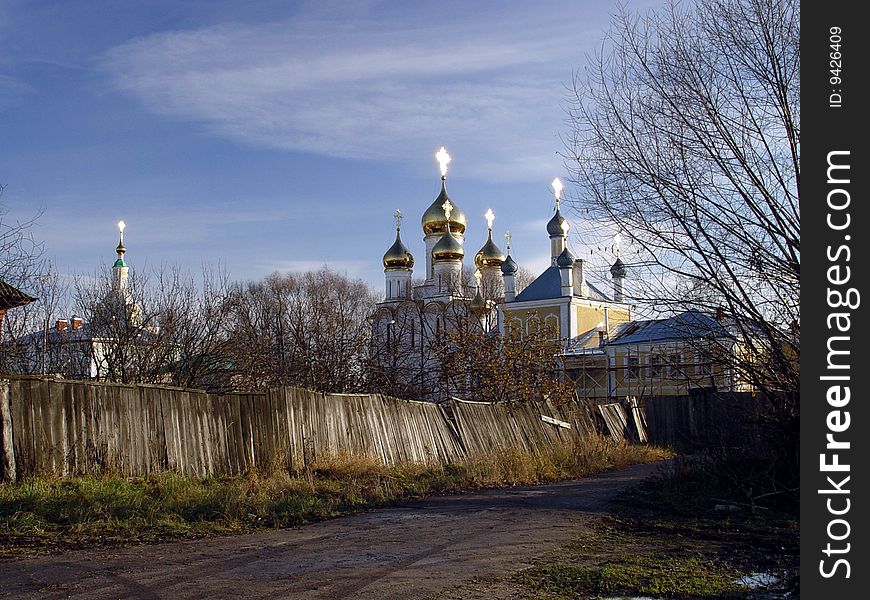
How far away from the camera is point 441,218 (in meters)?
57.4

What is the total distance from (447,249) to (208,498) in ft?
150

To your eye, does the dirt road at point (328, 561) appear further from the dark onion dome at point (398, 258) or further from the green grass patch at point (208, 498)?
the dark onion dome at point (398, 258)

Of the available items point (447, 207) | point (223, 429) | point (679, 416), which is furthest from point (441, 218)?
point (223, 429)

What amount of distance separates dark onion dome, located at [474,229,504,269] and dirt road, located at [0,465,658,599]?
5281 centimetres

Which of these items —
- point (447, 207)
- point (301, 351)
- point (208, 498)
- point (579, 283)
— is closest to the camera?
point (208, 498)

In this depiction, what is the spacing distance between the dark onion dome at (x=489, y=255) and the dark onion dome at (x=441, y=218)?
572 centimetres

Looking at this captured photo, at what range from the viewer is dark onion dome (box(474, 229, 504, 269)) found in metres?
63.3

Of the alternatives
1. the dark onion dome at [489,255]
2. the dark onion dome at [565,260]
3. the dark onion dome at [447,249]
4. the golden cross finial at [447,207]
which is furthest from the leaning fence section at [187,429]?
the dark onion dome at [489,255]

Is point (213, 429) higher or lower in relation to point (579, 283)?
lower

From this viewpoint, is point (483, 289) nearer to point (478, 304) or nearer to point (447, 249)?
point (447, 249)

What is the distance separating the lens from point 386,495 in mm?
12336
